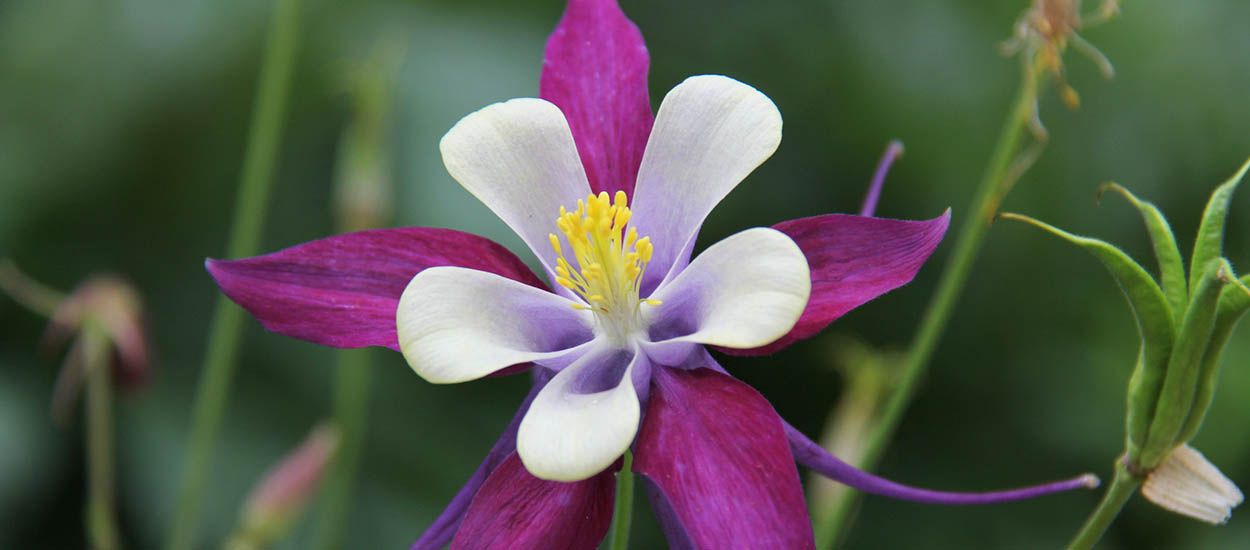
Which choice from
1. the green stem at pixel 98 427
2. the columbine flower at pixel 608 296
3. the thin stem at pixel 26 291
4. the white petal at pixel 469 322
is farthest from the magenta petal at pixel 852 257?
the thin stem at pixel 26 291

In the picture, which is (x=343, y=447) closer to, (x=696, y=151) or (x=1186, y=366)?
(x=696, y=151)

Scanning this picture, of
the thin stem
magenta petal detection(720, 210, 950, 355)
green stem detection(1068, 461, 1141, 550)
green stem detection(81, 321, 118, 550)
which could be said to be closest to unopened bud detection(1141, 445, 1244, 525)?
green stem detection(1068, 461, 1141, 550)

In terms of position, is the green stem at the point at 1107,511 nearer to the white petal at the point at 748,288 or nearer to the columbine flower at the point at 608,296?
the columbine flower at the point at 608,296

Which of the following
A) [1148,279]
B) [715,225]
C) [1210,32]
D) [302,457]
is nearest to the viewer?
[1148,279]

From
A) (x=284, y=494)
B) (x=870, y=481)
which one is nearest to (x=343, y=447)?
(x=284, y=494)

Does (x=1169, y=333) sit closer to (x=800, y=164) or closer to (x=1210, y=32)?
(x=800, y=164)

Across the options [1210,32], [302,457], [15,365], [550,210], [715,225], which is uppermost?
[1210,32]

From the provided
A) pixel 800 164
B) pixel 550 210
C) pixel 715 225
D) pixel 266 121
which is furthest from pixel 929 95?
pixel 550 210
